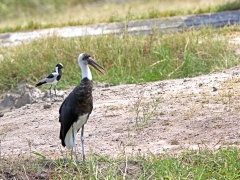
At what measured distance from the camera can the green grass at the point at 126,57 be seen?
10.7 meters

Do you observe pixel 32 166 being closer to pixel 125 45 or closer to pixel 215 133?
pixel 215 133

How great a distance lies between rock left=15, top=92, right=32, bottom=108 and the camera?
33.0ft

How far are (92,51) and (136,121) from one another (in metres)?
3.70

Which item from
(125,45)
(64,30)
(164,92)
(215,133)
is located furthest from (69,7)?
(215,133)

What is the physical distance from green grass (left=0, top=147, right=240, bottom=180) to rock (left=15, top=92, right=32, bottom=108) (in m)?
3.29

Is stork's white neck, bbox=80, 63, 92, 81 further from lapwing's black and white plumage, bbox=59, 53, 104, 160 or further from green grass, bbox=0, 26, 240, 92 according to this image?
green grass, bbox=0, 26, 240, 92

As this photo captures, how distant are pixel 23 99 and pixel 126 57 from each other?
2.00 m

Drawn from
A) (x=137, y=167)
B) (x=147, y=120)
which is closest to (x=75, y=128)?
(x=137, y=167)

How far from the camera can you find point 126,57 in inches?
440

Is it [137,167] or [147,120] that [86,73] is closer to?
[137,167]

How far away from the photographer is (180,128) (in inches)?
299

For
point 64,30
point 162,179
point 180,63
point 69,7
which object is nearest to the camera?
point 162,179

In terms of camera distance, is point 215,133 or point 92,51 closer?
point 215,133

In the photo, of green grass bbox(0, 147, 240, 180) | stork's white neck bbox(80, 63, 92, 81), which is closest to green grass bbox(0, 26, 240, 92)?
stork's white neck bbox(80, 63, 92, 81)
